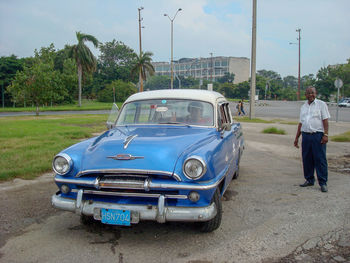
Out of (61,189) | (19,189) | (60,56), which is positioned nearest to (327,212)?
(61,189)

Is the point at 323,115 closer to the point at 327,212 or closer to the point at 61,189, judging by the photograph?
the point at 327,212

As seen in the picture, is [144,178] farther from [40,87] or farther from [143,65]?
[143,65]

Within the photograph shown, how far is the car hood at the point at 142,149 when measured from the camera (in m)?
3.48

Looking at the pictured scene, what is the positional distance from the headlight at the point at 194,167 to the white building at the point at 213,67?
121m

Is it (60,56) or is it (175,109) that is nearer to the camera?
(175,109)

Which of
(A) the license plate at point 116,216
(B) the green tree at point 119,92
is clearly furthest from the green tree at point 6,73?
(A) the license plate at point 116,216

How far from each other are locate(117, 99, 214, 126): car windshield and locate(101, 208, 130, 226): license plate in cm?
177

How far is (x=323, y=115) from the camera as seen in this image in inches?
218

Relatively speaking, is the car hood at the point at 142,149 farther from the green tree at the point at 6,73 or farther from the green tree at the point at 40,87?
the green tree at the point at 6,73

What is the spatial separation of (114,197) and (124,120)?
5.96 feet

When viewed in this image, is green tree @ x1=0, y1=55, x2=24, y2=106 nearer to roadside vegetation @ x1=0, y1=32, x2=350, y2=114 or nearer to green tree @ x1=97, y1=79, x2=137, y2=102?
roadside vegetation @ x1=0, y1=32, x2=350, y2=114

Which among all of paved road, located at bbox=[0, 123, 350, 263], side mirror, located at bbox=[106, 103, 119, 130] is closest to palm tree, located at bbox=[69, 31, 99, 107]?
paved road, located at bbox=[0, 123, 350, 263]

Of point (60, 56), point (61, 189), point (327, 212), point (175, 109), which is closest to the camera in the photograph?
point (61, 189)

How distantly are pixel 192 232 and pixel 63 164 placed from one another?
66.1 inches
